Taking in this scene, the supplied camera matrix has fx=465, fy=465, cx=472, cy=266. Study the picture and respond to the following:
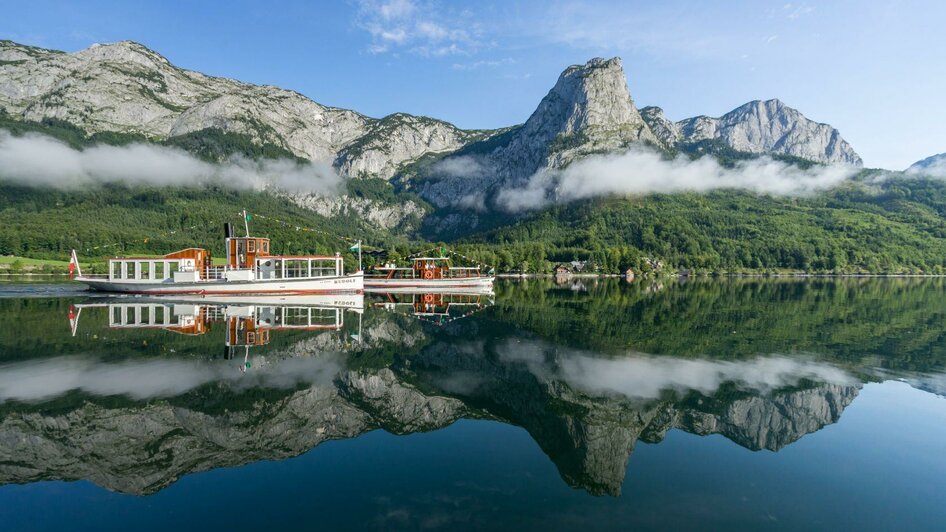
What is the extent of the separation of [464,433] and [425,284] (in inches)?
2566

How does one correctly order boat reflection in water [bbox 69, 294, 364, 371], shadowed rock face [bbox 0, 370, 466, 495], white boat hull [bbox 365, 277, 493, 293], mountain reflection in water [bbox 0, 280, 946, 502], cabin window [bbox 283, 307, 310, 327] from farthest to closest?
white boat hull [bbox 365, 277, 493, 293], cabin window [bbox 283, 307, 310, 327], boat reflection in water [bbox 69, 294, 364, 371], mountain reflection in water [bbox 0, 280, 946, 502], shadowed rock face [bbox 0, 370, 466, 495]

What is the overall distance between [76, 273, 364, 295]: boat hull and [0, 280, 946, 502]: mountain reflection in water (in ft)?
68.9

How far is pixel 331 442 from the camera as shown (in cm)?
1289

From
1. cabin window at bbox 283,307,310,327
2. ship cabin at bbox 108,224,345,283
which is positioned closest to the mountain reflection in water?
cabin window at bbox 283,307,310,327

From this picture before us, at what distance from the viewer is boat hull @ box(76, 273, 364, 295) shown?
56000 mm

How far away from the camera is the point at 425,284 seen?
78.5m

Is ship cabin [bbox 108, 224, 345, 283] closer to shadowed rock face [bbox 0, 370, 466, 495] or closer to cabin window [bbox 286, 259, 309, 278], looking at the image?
cabin window [bbox 286, 259, 309, 278]

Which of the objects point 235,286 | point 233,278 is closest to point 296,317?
point 235,286

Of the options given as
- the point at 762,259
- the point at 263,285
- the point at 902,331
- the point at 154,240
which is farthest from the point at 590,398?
the point at 762,259

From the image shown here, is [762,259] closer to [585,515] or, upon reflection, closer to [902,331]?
[902,331]

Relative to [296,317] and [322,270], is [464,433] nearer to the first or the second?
[296,317]

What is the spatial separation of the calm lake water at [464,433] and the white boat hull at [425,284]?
1926 inches

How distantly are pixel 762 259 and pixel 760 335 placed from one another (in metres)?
177

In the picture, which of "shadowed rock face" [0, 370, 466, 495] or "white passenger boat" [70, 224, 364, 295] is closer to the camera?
"shadowed rock face" [0, 370, 466, 495]
